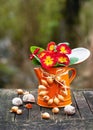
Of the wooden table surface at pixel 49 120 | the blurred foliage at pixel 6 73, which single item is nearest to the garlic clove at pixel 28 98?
the wooden table surface at pixel 49 120

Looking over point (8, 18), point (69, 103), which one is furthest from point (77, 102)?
point (8, 18)

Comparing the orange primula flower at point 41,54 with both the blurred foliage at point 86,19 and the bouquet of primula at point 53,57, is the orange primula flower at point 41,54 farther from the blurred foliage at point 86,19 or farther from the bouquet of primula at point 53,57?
the blurred foliage at point 86,19

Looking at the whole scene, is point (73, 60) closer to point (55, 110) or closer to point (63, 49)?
point (63, 49)

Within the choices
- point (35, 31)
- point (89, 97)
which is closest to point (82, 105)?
point (89, 97)

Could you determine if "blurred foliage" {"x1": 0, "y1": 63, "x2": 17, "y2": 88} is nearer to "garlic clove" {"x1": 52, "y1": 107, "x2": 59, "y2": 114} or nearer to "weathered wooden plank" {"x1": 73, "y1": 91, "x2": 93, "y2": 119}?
"weathered wooden plank" {"x1": 73, "y1": 91, "x2": 93, "y2": 119}

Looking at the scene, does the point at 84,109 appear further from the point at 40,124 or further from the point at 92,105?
the point at 40,124
